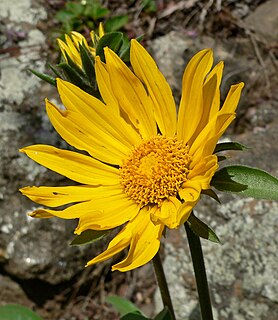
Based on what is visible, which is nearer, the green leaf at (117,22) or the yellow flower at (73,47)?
the yellow flower at (73,47)

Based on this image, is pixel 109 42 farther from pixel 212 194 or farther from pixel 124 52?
pixel 212 194

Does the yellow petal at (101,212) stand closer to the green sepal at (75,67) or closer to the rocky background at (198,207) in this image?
the green sepal at (75,67)

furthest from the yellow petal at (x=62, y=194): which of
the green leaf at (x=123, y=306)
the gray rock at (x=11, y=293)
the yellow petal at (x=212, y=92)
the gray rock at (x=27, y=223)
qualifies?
the gray rock at (x=11, y=293)

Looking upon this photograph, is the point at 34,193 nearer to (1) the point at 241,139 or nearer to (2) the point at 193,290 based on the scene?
(2) the point at 193,290

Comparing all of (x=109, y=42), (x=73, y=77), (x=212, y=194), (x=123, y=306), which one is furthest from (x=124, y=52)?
(x=123, y=306)

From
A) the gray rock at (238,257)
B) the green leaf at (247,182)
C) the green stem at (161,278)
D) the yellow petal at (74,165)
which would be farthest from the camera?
the gray rock at (238,257)

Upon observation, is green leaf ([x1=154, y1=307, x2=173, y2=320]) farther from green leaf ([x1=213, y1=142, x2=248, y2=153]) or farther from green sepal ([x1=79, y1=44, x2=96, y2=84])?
green sepal ([x1=79, y1=44, x2=96, y2=84])

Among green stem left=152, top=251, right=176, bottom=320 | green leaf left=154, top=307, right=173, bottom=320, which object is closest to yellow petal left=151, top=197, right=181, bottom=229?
green stem left=152, top=251, right=176, bottom=320
